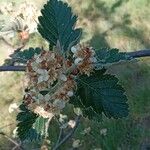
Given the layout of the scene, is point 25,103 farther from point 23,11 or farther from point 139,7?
point 139,7

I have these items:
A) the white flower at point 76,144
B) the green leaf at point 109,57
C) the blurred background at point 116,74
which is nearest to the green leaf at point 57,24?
the green leaf at point 109,57

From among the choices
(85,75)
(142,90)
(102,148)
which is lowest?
(102,148)

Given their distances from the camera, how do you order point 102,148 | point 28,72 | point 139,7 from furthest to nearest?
point 139,7 < point 102,148 < point 28,72

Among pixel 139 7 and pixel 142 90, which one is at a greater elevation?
pixel 139 7

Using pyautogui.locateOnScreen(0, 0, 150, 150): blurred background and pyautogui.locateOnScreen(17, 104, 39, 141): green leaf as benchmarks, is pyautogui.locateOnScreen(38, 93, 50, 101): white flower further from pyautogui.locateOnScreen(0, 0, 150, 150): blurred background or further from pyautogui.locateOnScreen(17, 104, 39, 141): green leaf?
pyautogui.locateOnScreen(0, 0, 150, 150): blurred background

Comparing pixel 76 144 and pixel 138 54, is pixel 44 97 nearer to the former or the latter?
pixel 138 54

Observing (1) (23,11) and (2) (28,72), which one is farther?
(1) (23,11)

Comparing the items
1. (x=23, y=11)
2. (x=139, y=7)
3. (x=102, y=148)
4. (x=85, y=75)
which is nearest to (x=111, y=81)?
(x=85, y=75)

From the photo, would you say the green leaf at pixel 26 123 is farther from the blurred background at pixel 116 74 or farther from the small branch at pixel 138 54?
the blurred background at pixel 116 74
